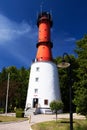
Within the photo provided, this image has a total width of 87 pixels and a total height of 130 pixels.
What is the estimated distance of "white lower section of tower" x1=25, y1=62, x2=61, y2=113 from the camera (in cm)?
4581

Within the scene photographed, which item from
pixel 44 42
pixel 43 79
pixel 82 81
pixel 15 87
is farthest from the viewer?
pixel 15 87

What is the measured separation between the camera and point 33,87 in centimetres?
4666

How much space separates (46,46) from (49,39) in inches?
70.3

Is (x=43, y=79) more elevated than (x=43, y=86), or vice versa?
(x=43, y=79)

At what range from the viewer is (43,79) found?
153ft

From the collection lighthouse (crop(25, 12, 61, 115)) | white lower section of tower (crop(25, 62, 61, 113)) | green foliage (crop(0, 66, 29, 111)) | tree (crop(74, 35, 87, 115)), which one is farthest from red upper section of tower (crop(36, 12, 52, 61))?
green foliage (crop(0, 66, 29, 111))

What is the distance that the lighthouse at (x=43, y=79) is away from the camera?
4578 centimetres

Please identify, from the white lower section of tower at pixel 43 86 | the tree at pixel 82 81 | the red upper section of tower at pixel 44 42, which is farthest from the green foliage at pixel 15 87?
the tree at pixel 82 81

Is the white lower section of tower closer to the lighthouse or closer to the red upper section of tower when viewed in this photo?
the lighthouse

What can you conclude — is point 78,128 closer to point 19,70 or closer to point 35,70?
point 35,70

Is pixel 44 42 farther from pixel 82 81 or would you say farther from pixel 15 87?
pixel 82 81

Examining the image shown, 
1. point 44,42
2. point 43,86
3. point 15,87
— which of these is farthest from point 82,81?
point 15,87

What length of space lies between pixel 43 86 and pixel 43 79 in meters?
1.38

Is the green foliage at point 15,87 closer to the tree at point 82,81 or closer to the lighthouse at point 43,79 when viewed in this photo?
the lighthouse at point 43,79
